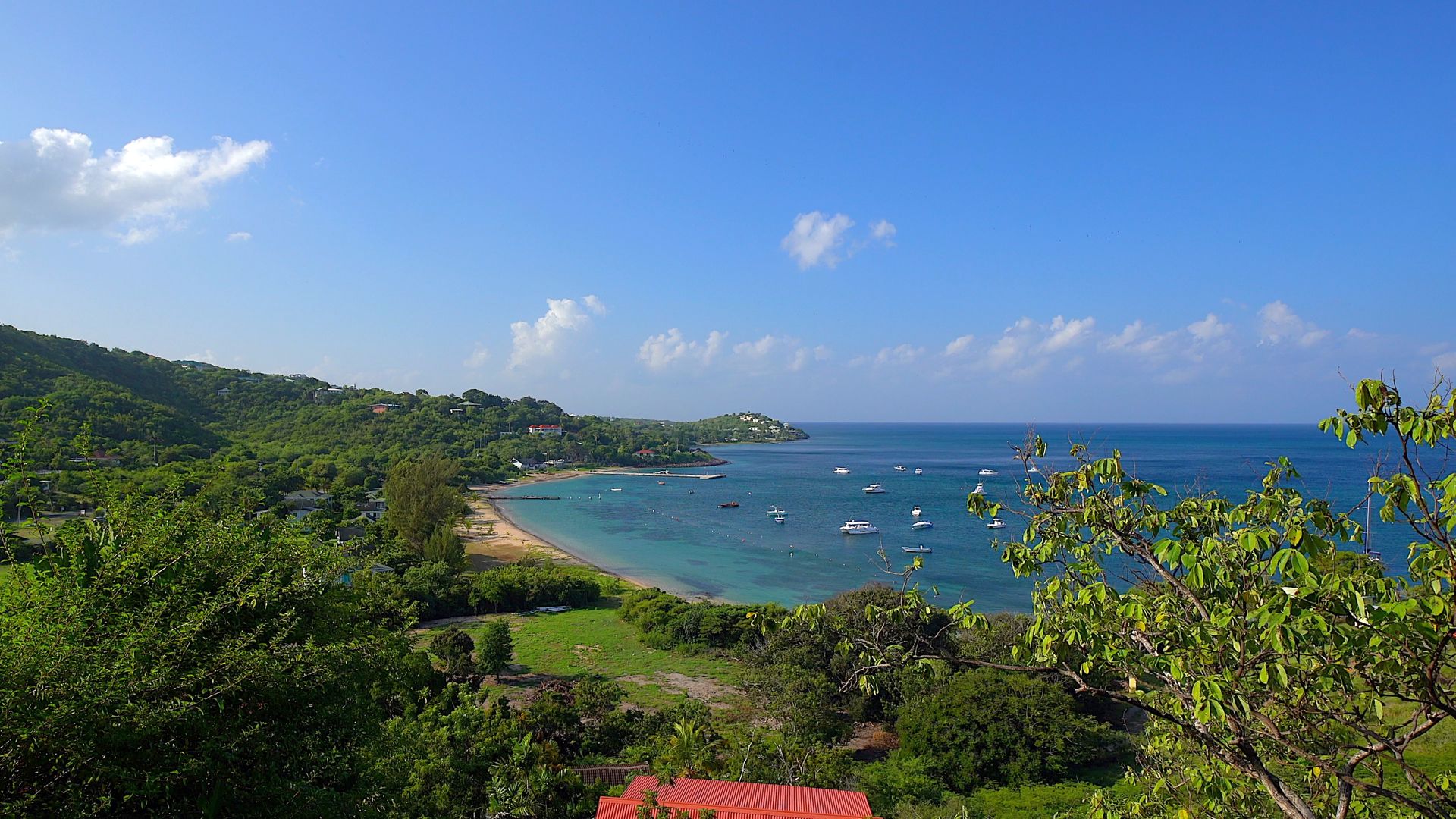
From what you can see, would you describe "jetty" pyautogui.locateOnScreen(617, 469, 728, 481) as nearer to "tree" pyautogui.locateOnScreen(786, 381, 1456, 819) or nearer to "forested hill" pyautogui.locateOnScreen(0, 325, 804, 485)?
"forested hill" pyautogui.locateOnScreen(0, 325, 804, 485)

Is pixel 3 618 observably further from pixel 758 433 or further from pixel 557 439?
pixel 758 433

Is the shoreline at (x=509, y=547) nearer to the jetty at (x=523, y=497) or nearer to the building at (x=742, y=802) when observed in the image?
the jetty at (x=523, y=497)

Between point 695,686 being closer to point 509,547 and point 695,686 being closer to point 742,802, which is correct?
point 742,802

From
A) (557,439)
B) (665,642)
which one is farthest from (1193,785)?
(557,439)

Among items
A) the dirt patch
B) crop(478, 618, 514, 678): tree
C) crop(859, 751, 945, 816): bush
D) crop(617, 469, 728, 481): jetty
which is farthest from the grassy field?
crop(617, 469, 728, 481): jetty

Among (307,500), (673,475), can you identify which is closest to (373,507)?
(307,500)

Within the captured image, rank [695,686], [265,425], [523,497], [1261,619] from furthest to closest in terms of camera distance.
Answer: [265,425], [523,497], [695,686], [1261,619]
